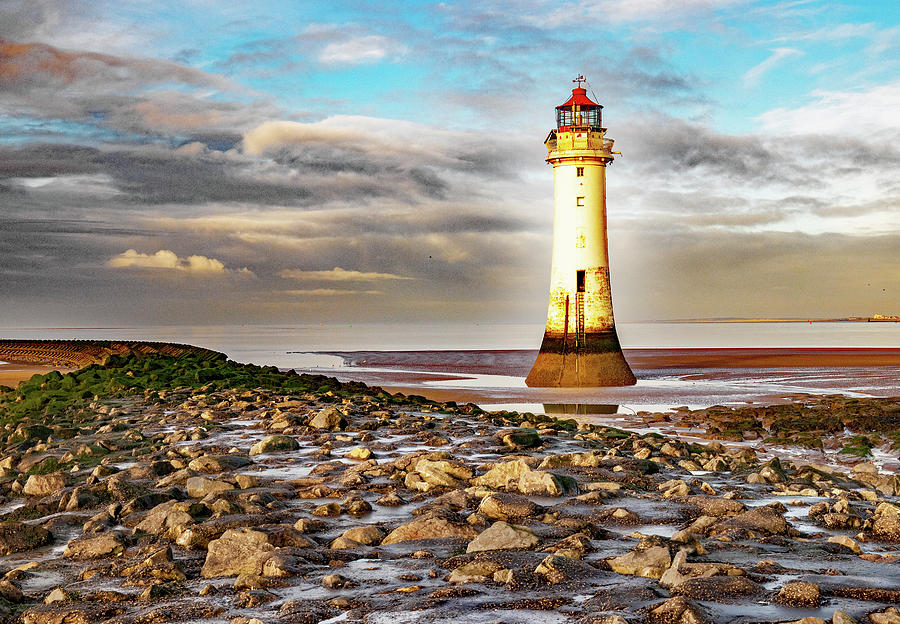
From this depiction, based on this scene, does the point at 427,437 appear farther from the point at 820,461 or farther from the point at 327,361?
the point at 327,361

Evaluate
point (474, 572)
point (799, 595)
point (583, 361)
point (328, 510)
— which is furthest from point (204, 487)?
point (583, 361)

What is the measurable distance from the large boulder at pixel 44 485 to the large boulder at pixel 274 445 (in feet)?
7.83

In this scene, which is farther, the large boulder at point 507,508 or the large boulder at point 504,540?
the large boulder at point 507,508

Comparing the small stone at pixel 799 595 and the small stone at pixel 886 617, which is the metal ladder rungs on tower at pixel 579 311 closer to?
the small stone at pixel 799 595

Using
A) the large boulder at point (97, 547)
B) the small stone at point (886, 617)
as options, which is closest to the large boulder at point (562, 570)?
the small stone at point (886, 617)

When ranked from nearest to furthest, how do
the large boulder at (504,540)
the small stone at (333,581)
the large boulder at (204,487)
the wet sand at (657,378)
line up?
the small stone at (333,581) < the large boulder at (504,540) < the large boulder at (204,487) < the wet sand at (657,378)

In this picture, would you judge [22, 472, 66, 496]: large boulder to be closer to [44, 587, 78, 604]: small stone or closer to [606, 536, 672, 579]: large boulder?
[44, 587, 78, 604]: small stone

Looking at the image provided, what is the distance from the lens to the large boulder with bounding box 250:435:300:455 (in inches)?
412

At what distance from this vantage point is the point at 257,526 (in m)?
6.45

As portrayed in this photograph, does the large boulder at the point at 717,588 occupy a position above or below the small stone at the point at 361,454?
below

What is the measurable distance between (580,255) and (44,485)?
916 inches

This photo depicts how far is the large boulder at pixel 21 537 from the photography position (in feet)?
20.6

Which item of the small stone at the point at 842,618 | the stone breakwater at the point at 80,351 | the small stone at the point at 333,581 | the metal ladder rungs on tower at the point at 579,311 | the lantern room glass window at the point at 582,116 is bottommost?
the small stone at the point at 333,581

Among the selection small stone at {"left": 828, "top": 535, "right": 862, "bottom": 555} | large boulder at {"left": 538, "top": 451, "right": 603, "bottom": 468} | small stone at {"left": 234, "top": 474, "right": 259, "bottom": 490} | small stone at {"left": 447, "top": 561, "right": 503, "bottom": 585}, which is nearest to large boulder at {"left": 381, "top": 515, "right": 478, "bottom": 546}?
small stone at {"left": 447, "top": 561, "right": 503, "bottom": 585}
